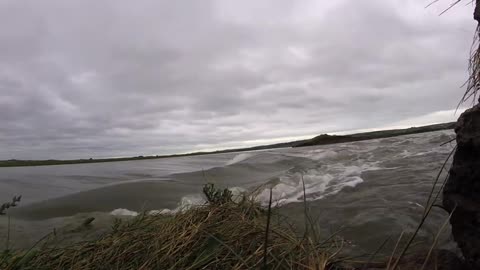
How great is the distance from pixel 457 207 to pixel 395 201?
3.64 m

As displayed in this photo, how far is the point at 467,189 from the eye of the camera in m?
2.58

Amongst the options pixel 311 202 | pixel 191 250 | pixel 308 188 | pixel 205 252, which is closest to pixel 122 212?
pixel 311 202

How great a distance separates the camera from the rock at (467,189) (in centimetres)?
247

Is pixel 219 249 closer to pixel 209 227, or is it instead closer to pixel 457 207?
pixel 209 227

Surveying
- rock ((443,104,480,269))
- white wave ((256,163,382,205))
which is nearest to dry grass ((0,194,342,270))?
rock ((443,104,480,269))

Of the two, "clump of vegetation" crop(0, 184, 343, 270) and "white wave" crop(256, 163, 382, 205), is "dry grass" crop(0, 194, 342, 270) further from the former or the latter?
"white wave" crop(256, 163, 382, 205)

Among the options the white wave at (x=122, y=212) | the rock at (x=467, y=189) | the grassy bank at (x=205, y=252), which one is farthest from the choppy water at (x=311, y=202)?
the rock at (x=467, y=189)

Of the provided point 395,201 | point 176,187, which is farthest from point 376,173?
point 176,187

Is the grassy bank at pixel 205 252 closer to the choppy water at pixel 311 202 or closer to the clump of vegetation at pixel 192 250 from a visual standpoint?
the clump of vegetation at pixel 192 250

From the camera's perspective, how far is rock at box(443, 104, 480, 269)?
2475mm

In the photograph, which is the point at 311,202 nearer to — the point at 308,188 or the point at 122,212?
the point at 308,188

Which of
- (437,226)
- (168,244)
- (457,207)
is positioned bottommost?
(437,226)

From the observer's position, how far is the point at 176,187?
35.2 feet

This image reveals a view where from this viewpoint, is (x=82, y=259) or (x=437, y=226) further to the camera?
(x=437, y=226)
